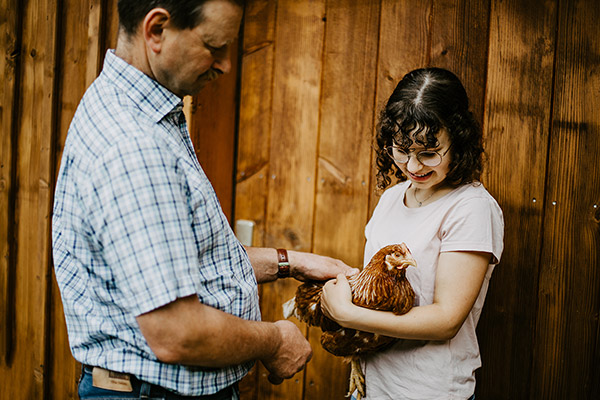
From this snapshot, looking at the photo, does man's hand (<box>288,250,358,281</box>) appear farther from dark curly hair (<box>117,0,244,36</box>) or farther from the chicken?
dark curly hair (<box>117,0,244,36</box>)

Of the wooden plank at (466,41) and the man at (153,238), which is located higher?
the wooden plank at (466,41)

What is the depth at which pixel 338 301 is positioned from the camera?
1424 mm

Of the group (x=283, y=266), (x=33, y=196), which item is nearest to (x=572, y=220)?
(x=283, y=266)

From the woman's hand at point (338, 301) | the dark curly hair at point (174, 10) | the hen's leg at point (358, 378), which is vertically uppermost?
the dark curly hair at point (174, 10)

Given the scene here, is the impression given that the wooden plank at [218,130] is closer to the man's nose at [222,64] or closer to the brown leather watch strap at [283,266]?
the brown leather watch strap at [283,266]

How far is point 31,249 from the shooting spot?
240 cm

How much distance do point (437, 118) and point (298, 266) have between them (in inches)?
29.3

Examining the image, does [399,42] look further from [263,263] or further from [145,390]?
[145,390]

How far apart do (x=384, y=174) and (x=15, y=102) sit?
205 centimetres

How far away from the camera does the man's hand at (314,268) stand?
1.69m

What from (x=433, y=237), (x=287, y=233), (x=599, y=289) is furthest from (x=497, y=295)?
(x=287, y=233)

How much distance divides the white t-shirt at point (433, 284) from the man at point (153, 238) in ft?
1.34

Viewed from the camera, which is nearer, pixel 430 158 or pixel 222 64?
pixel 222 64

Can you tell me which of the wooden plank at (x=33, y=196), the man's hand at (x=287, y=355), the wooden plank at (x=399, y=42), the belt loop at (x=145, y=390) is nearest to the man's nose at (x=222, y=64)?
the man's hand at (x=287, y=355)
